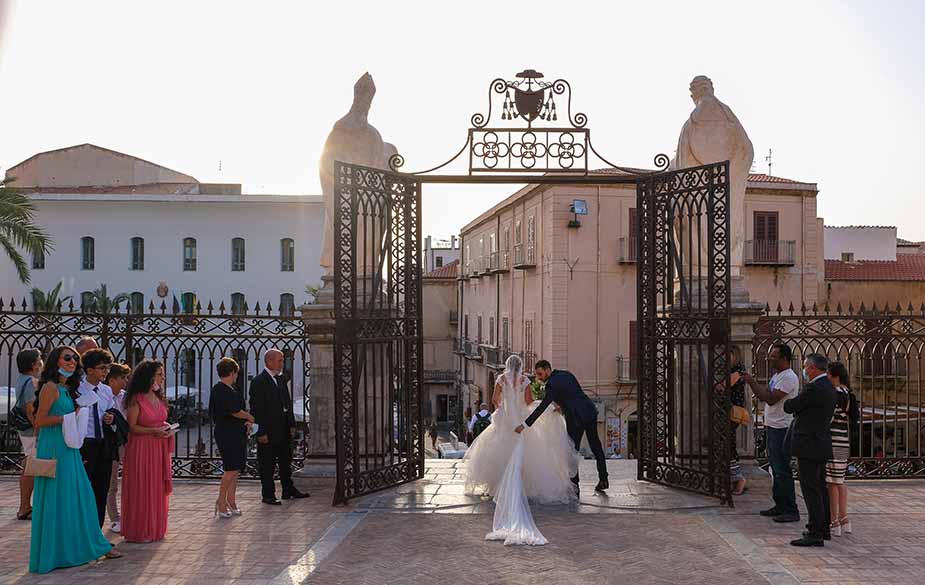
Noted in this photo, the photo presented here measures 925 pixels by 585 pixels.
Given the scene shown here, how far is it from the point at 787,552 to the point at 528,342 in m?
24.7

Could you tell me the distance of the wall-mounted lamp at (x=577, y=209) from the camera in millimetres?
29141

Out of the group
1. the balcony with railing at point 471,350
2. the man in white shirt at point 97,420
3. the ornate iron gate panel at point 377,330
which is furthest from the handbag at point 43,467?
the balcony with railing at point 471,350

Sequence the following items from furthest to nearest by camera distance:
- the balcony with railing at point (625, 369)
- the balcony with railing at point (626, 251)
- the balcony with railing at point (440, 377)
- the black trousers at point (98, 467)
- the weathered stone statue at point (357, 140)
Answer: the balcony with railing at point (440, 377) → the balcony with railing at point (626, 251) → the balcony with railing at point (625, 369) → the weathered stone statue at point (357, 140) → the black trousers at point (98, 467)

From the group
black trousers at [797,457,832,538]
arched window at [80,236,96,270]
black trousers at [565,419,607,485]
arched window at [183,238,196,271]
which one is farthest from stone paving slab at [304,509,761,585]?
arched window at [80,236,96,270]

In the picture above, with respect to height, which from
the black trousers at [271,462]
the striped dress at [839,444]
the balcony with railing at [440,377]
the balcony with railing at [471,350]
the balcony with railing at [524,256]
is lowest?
the balcony with railing at [440,377]

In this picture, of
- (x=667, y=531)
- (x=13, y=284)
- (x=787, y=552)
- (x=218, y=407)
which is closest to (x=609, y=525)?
(x=667, y=531)

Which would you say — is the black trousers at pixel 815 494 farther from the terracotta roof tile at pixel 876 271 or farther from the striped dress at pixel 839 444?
the terracotta roof tile at pixel 876 271

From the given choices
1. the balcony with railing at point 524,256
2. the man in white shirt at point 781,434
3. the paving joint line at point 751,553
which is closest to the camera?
the paving joint line at point 751,553

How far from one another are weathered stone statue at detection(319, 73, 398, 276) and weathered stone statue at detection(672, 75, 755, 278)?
363 centimetres

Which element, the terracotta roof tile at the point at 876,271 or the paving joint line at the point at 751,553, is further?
the terracotta roof tile at the point at 876,271

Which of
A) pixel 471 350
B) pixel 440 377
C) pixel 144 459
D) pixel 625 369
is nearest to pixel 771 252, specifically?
pixel 625 369

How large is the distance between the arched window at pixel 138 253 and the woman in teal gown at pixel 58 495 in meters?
35.2

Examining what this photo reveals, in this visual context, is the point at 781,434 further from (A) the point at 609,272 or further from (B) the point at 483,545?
(A) the point at 609,272

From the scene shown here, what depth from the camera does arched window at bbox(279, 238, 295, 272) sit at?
4072 cm
